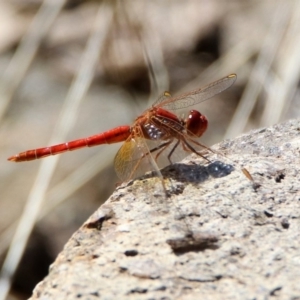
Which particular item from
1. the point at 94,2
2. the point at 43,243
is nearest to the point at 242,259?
the point at 43,243

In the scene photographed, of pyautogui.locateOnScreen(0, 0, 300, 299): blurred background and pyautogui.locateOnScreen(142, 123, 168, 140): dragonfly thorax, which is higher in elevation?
pyautogui.locateOnScreen(0, 0, 300, 299): blurred background

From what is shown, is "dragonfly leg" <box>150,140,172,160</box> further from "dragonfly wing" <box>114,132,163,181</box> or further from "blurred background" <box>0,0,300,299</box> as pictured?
"blurred background" <box>0,0,300,299</box>

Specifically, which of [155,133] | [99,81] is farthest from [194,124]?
[99,81]

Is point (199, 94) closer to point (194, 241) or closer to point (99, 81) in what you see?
point (194, 241)

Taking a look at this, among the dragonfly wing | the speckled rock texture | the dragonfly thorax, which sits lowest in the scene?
the speckled rock texture

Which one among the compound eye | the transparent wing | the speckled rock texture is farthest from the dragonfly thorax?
→ the speckled rock texture

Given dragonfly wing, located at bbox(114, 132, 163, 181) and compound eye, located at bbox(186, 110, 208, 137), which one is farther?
compound eye, located at bbox(186, 110, 208, 137)

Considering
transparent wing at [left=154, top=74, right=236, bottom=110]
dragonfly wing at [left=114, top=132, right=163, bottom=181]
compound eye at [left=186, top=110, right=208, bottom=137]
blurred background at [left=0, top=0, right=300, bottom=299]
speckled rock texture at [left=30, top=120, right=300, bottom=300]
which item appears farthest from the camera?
blurred background at [left=0, top=0, right=300, bottom=299]

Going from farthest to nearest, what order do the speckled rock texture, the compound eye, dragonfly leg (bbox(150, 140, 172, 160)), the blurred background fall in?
the blurred background
the compound eye
dragonfly leg (bbox(150, 140, 172, 160))
the speckled rock texture

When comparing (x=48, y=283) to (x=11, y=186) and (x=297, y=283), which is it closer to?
(x=297, y=283)
